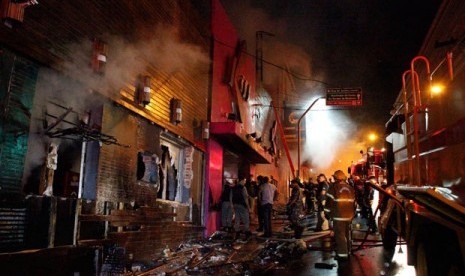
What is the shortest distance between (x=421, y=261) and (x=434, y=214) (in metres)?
0.91

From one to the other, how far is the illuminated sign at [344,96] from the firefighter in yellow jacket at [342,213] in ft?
43.5

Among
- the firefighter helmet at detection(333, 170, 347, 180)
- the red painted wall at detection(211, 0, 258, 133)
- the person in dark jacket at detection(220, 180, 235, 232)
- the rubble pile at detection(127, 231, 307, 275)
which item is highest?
the red painted wall at detection(211, 0, 258, 133)

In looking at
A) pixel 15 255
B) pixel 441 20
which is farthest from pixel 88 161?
pixel 441 20

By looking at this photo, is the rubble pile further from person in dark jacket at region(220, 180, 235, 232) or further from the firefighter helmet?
the firefighter helmet

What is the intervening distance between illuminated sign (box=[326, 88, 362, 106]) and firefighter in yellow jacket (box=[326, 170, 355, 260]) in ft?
43.5

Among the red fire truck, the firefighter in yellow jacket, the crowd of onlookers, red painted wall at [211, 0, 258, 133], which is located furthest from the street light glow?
red painted wall at [211, 0, 258, 133]

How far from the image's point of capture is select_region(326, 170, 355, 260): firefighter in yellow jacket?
809cm

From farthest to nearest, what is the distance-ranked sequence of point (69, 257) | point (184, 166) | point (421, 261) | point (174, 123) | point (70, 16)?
point (184, 166) < point (174, 123) < point (70, 16) < point (69, 257) < point (421, 261)

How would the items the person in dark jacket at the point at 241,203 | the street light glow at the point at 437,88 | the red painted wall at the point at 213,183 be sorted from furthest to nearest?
the red painted wall at the point at 213,183
the person in dark jacket at the point at 241,203
the street light glow at the point at 437,88

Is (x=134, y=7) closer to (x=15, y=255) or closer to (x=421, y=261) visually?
(x=15, y=255)

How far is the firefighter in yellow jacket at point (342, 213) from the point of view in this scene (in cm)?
809

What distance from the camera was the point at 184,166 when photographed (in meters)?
12.4

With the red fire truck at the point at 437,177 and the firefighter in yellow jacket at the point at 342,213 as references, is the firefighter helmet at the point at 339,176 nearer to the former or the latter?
the firefighter in yellow jacket at the point at 342,213

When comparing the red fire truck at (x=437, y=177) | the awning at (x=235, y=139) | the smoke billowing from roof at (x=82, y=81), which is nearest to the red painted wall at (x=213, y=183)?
the awning at (x=235, y=139)
